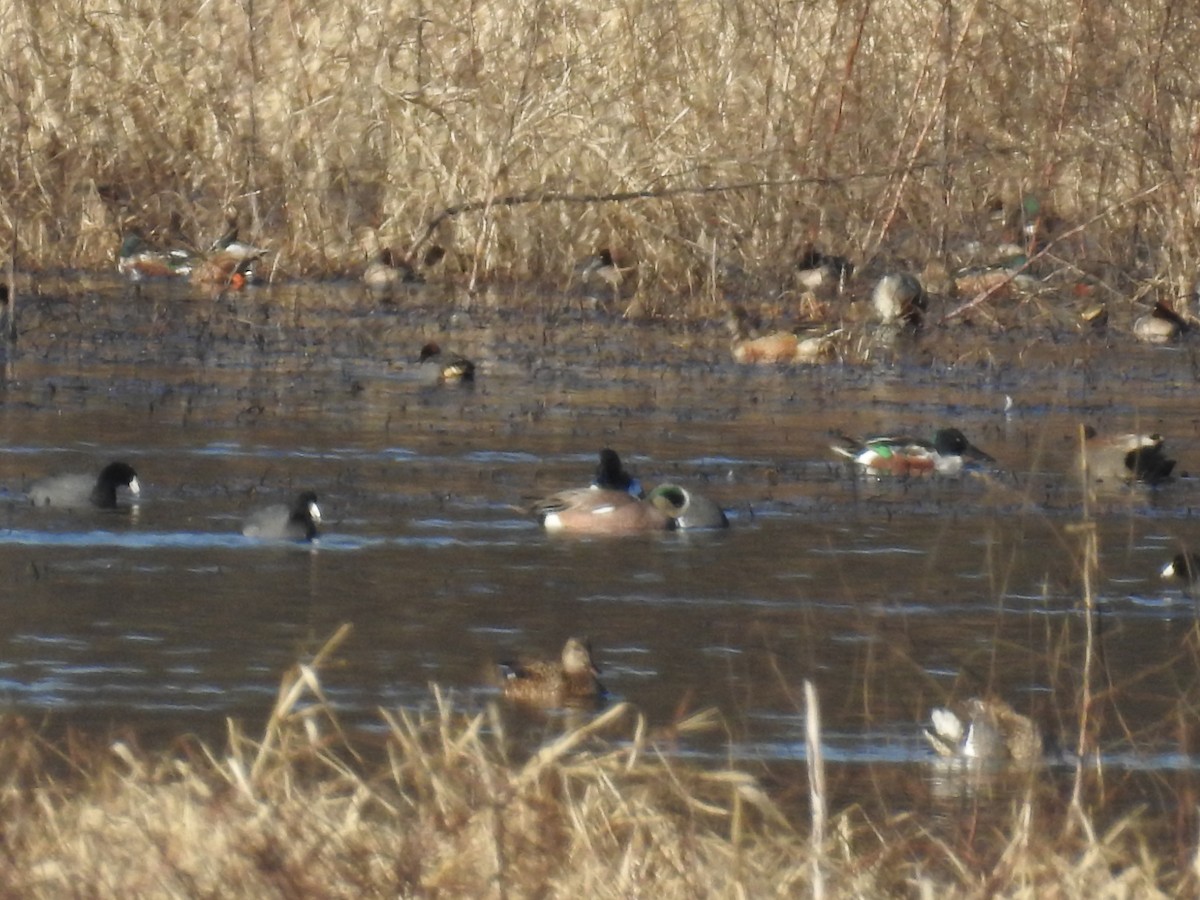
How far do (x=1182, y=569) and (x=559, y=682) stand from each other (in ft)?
8.97

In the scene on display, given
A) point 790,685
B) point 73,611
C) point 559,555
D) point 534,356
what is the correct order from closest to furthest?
1. point 790,685
2. point 73,611
3. point 559,555
4. point 534,356

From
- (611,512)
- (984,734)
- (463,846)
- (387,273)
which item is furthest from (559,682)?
(387,273)

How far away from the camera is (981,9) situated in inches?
730

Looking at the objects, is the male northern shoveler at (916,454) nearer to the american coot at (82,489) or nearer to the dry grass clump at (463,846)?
the american coot at (82,489)

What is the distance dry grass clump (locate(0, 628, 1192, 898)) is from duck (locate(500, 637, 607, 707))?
6.65 ft

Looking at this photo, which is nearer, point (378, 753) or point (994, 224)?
point (378, 753)

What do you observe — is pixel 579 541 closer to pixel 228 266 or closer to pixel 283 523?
pixel 283 523

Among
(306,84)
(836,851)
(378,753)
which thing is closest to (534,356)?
(306,84)

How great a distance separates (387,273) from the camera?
59.8 feet

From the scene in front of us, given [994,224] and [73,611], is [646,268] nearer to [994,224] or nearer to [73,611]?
[994,224]

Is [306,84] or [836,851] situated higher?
[306,84]

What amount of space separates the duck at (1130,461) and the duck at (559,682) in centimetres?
440

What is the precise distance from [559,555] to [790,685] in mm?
2300

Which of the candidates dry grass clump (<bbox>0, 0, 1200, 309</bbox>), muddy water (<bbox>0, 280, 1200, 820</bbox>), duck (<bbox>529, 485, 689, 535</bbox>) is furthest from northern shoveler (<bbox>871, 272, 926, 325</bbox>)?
duck (<bbox>529, 485, 689, 535</bbox>)
